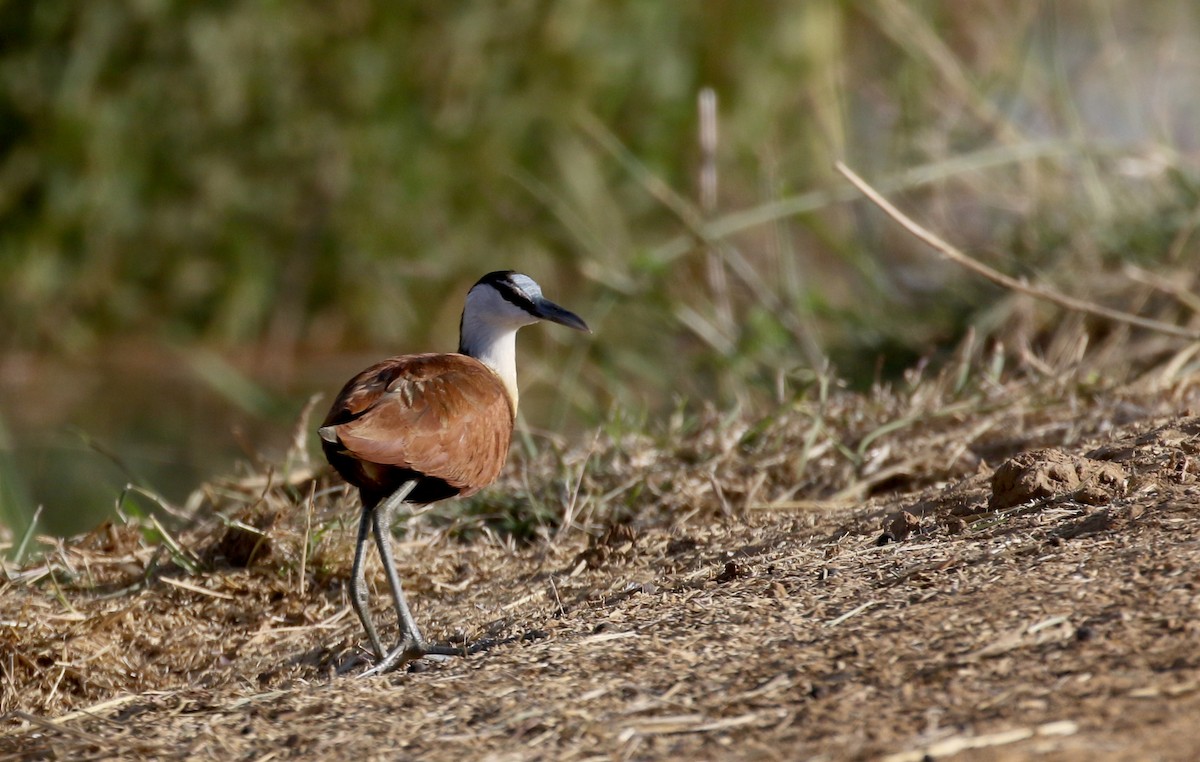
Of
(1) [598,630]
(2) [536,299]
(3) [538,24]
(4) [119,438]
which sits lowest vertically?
(4) [119,438]

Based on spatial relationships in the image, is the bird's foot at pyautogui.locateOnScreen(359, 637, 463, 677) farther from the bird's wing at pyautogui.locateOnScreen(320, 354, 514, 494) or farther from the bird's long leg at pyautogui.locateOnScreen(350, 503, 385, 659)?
the bird's wing at pyautogui.locateOnScreen(320, 354, 514, 494)

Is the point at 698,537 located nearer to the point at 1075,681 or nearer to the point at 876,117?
the point at 1075,681

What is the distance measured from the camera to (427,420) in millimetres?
3256

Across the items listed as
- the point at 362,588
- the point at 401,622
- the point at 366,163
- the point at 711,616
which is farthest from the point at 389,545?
the point at 366,163

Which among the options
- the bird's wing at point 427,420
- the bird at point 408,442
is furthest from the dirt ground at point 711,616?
the bird's wing at point 427,420

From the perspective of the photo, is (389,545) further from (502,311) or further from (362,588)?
(502,311)

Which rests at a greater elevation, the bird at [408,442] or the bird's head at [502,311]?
the bird's head at [502,311]

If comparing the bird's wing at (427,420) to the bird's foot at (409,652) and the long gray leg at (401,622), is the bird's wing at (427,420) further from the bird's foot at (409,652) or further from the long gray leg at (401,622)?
the bird's foot at (409,652)

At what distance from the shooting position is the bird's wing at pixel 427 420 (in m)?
3.14

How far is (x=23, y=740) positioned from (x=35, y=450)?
4.29 m

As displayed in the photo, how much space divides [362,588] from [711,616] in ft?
3.21

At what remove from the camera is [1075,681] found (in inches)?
86.5

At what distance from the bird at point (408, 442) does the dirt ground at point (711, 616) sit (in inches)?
6.6

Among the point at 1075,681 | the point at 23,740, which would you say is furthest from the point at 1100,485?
the point at 23,740
